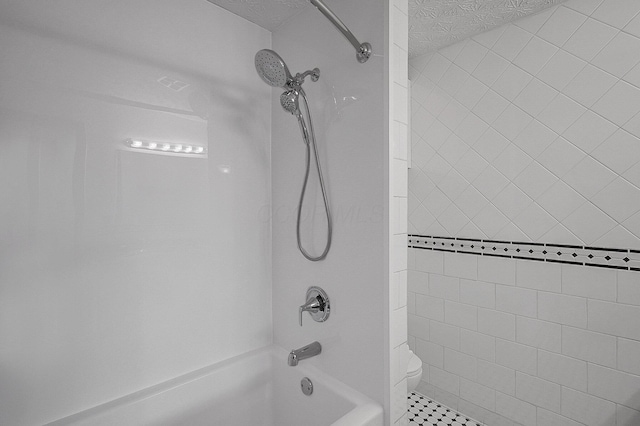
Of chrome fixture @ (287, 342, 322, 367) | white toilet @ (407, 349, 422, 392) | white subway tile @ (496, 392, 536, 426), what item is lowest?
white subway tile @ (496, 392, 536, 426)

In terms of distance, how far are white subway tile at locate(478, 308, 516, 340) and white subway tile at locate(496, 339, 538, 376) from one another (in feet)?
0.16

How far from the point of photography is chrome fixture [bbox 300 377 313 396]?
1358 mm

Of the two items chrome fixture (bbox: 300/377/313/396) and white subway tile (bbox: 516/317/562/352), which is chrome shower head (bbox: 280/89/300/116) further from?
white subway tile (bbox: 516/317/562/352)

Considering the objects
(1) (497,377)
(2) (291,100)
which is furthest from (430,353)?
(2) (291,100)

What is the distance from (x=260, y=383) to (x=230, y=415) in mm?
182

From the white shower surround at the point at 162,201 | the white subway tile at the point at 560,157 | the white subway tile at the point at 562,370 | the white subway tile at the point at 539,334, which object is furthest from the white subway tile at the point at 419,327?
the white subway tile at the point at 560,157

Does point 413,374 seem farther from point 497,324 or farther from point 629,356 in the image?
point 629,356

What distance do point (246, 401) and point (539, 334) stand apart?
5.44 feet

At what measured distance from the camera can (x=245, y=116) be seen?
1.61m

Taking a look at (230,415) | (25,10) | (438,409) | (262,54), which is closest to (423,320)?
(438,409)

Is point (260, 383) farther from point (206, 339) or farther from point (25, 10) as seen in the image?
point (25, 10)

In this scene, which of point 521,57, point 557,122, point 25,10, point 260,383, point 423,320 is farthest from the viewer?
point 423,320

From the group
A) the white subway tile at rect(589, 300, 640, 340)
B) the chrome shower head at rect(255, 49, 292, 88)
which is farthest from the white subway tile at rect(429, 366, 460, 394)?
the chrome shower head at rect(255, 49, 292, 88)

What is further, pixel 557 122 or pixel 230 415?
pixel 557 122
